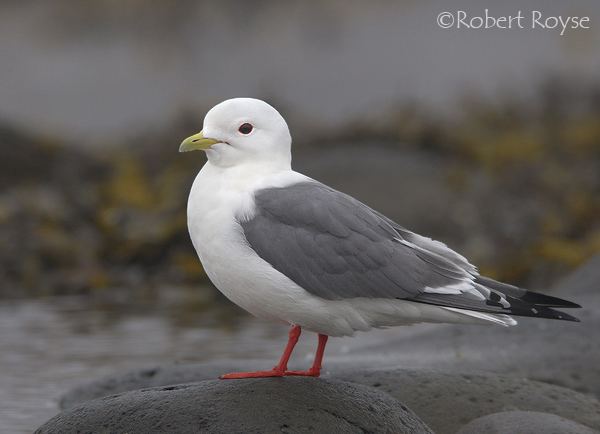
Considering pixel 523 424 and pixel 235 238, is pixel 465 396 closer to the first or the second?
pixel 523 424

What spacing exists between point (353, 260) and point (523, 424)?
5.67 ft

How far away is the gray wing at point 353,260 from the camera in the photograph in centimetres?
564

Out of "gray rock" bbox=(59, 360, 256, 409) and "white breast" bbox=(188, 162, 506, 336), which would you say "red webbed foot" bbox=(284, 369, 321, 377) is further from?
"gray rock" bbox=(59, 360, 256, 409)

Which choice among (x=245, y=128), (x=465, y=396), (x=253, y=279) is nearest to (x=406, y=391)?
(x=465, y=396)

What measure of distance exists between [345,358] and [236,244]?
11.5 feet

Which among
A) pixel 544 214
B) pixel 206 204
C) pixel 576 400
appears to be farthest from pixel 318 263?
pixel 544 214

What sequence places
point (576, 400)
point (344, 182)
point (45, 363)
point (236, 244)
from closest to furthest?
point (236, 244)
point (576, 400)
point (45, 363)
point (344, 182)

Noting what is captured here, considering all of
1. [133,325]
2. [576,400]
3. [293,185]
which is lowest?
[133,325]

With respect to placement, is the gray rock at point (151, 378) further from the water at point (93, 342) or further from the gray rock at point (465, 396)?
the gray rock at point (465, 396)

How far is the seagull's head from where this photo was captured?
5898 millimetres

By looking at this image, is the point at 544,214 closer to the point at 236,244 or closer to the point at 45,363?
the point at 45,363

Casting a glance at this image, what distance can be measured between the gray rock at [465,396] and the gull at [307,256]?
1.51 meters

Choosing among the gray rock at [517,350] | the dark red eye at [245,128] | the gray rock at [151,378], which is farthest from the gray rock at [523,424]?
the dark red eye at [245,128]

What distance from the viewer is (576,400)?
24.8 ft
